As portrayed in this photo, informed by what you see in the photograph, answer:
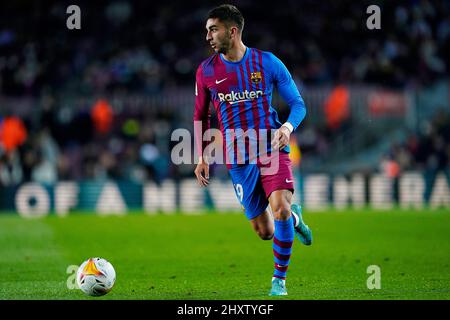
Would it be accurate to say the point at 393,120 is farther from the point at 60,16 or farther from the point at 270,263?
the point at 270,263

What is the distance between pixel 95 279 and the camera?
8508 mm

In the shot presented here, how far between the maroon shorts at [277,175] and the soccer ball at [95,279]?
166 centimetres

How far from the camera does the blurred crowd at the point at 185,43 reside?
83.9ft

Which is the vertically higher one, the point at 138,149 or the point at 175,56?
the point at 175,56

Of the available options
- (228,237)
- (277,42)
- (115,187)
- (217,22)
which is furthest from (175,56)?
(217,22)

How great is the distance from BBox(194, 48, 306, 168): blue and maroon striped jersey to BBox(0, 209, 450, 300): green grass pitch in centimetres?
147

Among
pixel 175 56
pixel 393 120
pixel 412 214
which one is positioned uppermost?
pixel 175 56

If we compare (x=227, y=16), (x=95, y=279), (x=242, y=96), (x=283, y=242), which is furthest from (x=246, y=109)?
(x=95, y=279)

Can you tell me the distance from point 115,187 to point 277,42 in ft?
24.5

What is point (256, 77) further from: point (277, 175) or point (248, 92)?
point (277, 175)

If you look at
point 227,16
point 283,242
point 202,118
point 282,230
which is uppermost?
point 227,16

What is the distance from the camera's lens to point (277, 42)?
27.2 metres

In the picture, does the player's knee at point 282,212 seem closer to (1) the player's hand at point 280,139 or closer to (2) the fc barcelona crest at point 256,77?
(1) the player's hand at point 280,139

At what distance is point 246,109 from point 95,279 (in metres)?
2.17
